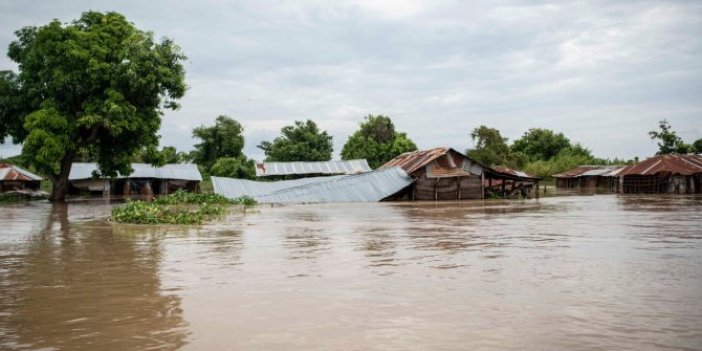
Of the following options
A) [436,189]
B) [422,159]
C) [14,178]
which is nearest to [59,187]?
[14,178]

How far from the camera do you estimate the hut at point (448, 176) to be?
106 feet

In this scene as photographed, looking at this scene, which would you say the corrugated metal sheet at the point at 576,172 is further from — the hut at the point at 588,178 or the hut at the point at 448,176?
the hut at the point at 448,176

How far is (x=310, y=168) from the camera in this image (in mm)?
45344

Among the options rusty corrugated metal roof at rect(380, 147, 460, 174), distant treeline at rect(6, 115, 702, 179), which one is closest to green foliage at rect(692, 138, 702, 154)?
distant treeline at rect(6, 115, 702, 179)

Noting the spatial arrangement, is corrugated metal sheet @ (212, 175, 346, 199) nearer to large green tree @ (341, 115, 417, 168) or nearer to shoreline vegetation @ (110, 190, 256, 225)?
shoreline vegetation @ (110, 190, 256, 225)

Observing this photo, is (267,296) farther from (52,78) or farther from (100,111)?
(52,78)

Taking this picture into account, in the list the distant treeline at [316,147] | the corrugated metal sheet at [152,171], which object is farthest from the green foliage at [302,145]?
the corrugated metal sheet at [152,171]

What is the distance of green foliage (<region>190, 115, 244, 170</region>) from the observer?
167 feet

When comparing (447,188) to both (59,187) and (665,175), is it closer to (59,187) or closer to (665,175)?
(665,175)

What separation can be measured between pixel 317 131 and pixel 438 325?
158ft

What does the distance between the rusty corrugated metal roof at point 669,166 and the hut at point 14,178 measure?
4440 centimetres

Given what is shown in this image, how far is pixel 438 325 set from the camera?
14.7 ft

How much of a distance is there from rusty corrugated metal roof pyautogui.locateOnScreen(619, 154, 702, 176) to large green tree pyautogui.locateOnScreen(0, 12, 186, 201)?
→ 32231mm

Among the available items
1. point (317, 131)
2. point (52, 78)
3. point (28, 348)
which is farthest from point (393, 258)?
point (317, 131)
